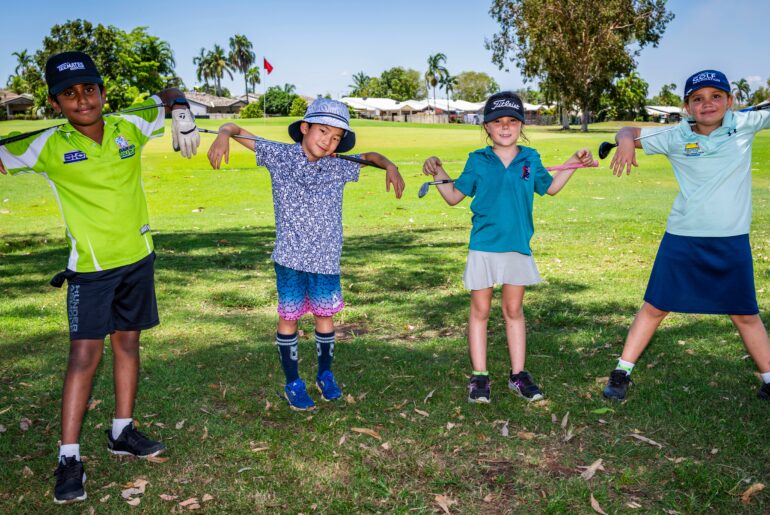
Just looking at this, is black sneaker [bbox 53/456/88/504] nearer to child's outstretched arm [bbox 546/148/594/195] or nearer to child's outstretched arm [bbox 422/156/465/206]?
child's outstretched arm [bbox 422/156/465/206]

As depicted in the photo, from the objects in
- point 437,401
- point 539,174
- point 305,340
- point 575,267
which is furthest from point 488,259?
point 575,267

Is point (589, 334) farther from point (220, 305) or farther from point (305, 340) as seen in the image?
point (220, 305)

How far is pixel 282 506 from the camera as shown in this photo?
3795 millimetres

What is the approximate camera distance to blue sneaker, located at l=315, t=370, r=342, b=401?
520 centimetres

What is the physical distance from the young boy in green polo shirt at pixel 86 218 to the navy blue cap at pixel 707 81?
11.5 ft

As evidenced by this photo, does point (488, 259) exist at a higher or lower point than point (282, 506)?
higher

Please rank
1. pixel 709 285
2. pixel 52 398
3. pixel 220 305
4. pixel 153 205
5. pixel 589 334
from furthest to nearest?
1. pixel 153 205
2. pixel 220 305
3. pixel 589 334
4. pixel 52 398
5. pixel 709 285

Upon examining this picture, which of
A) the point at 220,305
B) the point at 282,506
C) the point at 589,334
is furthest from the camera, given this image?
the point at 220,305

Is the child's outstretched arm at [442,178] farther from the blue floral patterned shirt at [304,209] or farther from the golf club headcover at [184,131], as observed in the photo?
the golf club headcover at [184,131]

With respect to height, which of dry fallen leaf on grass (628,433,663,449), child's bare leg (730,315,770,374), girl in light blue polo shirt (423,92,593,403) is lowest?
dry fallen leaf on grass (628,433,663,449)

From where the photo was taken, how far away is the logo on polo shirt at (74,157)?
399 cm

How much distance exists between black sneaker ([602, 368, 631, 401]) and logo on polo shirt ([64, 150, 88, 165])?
3.66 m

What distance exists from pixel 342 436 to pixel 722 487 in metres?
2.16

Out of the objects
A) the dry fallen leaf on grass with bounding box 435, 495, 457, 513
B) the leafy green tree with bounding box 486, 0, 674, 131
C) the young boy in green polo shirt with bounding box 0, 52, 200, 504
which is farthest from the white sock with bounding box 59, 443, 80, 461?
the leafy green tree with bounding box 486, 0, 674, 131
